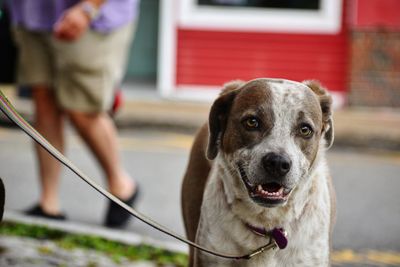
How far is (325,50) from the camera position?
12383mm

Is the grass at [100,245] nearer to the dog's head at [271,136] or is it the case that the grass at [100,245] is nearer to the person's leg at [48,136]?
the person's leg at [48,136]

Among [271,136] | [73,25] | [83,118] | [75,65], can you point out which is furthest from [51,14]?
[271,136]

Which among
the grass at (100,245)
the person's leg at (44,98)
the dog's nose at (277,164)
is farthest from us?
the person's leg at (44,98)

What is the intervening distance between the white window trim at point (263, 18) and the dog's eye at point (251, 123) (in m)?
9.39

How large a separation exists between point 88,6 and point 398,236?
266cm

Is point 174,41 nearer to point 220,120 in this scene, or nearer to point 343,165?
point 343,165

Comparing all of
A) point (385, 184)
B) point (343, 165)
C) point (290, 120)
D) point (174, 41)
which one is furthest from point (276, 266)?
point (174, 41)

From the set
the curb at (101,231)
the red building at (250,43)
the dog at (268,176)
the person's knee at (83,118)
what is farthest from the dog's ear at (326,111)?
the red building at (250,43)

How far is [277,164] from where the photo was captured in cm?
301

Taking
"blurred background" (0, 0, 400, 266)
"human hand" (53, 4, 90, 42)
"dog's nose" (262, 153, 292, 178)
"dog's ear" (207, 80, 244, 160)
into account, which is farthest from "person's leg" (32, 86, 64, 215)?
"dog's nose" (262, 153, 292, 178)

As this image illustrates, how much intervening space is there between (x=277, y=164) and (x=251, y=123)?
24cm

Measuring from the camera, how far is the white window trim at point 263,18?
40.4 feet

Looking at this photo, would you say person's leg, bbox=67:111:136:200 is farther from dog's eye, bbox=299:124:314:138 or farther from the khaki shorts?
dog's eye, bbox=299:124:314:138

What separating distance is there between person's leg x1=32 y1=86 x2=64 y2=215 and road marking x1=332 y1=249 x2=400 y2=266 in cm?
183
